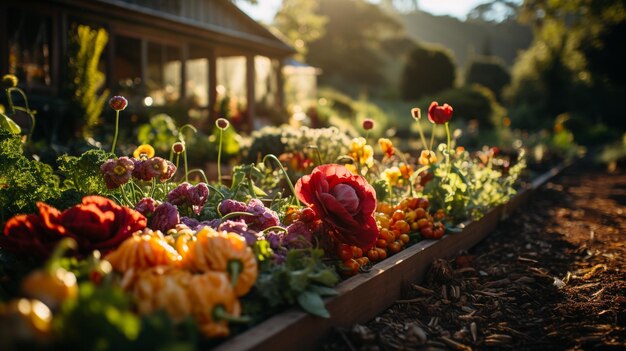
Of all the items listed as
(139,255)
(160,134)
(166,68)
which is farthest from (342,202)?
(166,68)

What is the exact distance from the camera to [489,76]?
32000 mm

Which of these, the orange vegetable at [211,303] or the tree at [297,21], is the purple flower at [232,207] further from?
the tree at [297,21]

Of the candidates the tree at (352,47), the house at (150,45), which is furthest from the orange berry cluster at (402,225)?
the tree at (352,47)

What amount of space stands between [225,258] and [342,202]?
61 cm

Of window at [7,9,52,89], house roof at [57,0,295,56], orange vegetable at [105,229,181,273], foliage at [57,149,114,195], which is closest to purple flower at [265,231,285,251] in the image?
orange vegetable at [105,229,181,273]

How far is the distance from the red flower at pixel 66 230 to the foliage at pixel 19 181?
60 cm

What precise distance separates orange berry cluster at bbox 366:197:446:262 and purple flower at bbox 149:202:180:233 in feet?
3.01

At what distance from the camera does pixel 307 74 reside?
763 inches

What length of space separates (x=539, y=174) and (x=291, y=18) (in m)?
19.2

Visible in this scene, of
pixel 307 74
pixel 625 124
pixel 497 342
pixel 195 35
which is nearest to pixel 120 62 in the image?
pixel 195 35

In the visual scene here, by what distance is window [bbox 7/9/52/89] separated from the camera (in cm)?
743

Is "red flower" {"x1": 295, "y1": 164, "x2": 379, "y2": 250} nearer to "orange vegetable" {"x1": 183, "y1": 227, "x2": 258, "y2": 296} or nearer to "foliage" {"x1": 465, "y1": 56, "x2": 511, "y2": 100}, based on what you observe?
"orange vegetable" {"x1": 183, "y1": 227, "x2": 258, "y2": 296}

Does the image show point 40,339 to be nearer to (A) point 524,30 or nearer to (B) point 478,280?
(B) point 478,280

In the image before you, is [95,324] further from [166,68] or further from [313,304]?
[166,68]
